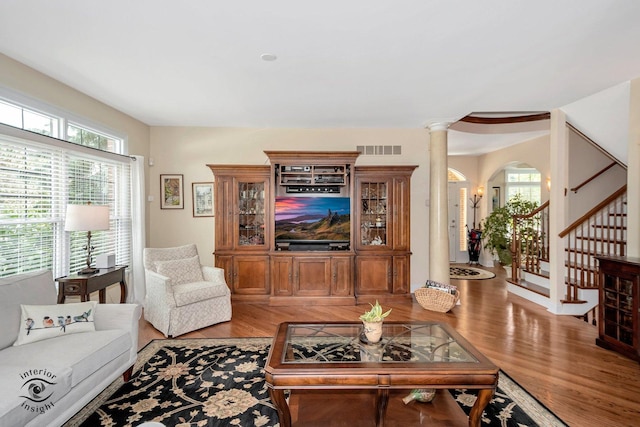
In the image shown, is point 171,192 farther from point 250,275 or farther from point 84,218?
point 84,218

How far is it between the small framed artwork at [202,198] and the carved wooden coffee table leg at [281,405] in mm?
3762

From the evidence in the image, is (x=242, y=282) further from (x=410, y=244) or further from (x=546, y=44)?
(x=546, y=44)

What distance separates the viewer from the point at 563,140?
4.25 meters

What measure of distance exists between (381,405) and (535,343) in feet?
8.19

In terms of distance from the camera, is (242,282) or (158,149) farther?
(158,149)

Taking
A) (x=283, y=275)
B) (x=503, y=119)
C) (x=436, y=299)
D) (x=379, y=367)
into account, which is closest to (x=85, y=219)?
(x=283, y=275)

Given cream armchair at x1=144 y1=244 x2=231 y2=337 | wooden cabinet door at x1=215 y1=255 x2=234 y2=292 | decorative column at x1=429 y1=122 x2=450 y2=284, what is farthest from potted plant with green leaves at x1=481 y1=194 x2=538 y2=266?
cream armchair at x1=144 y1=244 x2=231 y2=337

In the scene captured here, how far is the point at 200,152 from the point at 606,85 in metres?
5.37

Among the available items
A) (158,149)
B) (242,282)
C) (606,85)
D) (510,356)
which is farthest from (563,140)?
(158,149)

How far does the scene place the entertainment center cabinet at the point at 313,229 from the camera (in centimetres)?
461

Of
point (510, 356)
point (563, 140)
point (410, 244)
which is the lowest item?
point (510, 356)

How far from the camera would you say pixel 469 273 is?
6910mm

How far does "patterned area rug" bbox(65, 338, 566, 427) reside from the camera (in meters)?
2.09

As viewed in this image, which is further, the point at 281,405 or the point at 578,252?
the point at 578,252
